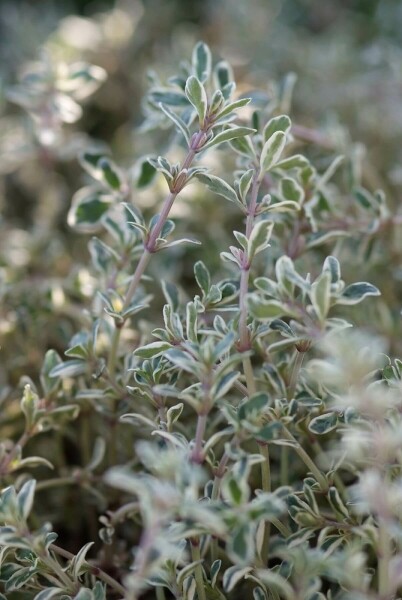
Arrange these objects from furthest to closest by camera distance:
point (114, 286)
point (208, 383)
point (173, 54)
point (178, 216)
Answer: point (173, 54)
point (178, 216)
point (114, 286)
point (208, 383)

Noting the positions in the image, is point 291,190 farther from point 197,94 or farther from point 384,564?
point 384,564

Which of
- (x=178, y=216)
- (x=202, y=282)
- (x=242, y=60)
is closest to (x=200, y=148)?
(x=202, y=282)

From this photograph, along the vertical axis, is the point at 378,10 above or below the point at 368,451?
above

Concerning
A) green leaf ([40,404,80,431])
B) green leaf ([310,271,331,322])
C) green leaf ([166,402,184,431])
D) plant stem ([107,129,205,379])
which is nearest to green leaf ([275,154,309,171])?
plant stem ([107,129,205,379])

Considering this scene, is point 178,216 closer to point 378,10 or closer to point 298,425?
point 298,425

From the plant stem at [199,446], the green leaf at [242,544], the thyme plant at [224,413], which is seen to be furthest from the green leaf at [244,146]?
the green leaf at [242,544]

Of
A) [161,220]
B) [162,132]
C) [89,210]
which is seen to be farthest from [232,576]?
[162,132]

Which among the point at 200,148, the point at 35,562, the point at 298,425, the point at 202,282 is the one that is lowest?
the point at 35,562

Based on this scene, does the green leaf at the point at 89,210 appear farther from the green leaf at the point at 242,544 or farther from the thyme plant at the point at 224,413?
the green leaf at the point at 242,544
